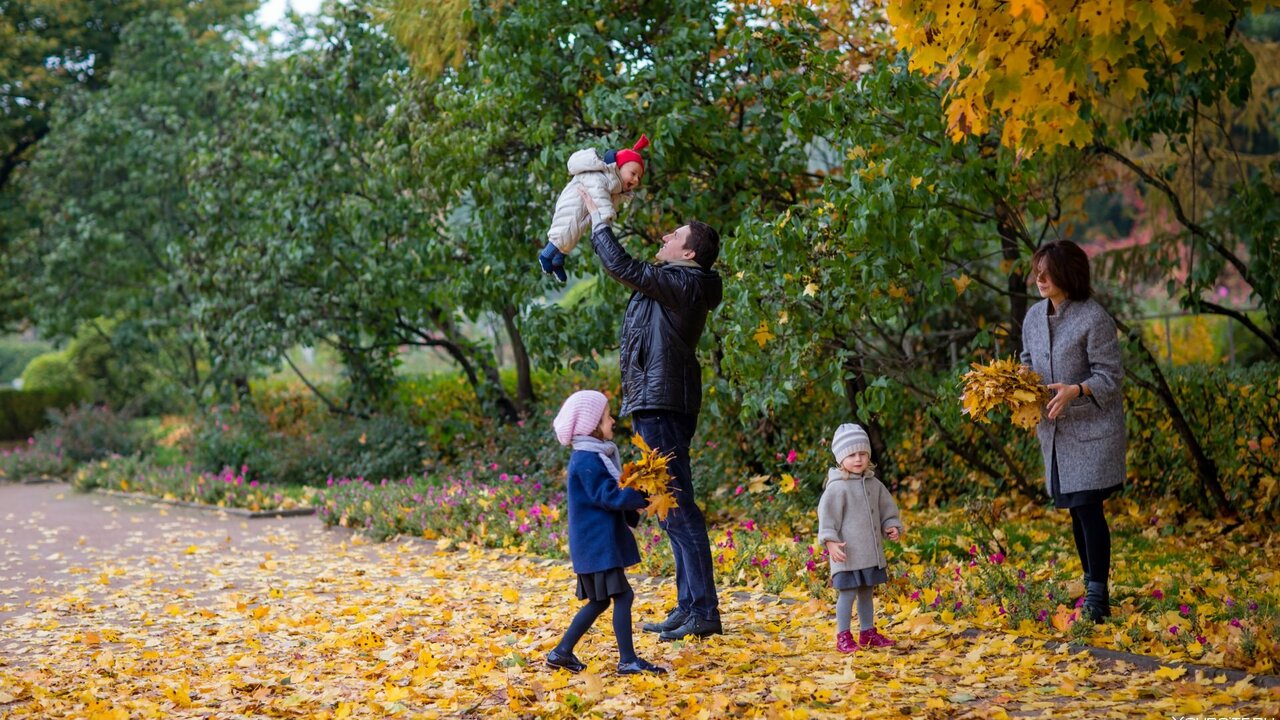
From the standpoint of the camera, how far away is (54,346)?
17703 millimetres

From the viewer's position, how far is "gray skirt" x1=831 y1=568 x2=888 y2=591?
4902 millimetres

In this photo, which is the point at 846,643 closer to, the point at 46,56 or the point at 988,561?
the point at 988,561

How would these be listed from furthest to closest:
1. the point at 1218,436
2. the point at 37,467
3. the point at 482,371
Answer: the point at 37,467
the point at 482,371
the point at 1218,436

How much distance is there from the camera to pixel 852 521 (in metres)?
4.93

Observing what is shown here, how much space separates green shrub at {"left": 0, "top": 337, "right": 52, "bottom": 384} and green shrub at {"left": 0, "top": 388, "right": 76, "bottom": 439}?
644 inches

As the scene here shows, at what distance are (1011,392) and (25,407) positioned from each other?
21258 millimetres

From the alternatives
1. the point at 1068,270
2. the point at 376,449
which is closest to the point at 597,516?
the point at 1068,270

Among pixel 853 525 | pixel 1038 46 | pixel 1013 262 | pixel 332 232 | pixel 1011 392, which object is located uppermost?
pixel 332 232

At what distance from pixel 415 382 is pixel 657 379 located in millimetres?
9918

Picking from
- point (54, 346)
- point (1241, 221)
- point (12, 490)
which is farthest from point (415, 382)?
point (1241, 221)

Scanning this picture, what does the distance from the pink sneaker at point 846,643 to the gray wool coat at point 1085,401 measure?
3.53 ft

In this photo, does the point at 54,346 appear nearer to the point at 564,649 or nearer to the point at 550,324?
the point at 550,324

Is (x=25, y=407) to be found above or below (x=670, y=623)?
above

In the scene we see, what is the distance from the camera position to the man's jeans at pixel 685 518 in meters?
5.12
